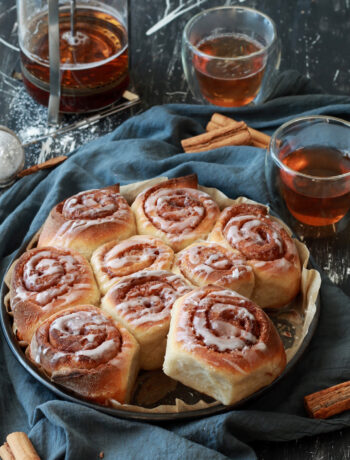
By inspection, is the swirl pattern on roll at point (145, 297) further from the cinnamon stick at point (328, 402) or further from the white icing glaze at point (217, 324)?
the cinnamon stick at point (328, 402)

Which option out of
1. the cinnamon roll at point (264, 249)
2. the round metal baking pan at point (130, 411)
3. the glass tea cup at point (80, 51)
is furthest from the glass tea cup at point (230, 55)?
the round metal baking pan at point (130, 411)

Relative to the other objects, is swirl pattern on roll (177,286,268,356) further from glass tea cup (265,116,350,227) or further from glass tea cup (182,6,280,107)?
glass tea cup (182,6,280,107)

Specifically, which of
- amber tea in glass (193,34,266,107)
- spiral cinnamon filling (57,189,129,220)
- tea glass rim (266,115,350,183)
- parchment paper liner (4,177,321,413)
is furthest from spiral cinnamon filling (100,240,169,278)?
amber tea in glass (193,34,266,107)

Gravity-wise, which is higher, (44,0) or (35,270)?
(44,0)

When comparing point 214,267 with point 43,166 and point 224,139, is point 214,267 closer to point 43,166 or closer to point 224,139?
point 224,139

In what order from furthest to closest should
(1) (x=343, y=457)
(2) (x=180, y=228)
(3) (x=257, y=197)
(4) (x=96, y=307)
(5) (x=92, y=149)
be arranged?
1. (5) (x=92, y=149)
2. (3) (x=257, y=197)
3. (2) (x=180, y=228)
4. (4) (x=96, y=307)
5. (1) (x=343, y=457)

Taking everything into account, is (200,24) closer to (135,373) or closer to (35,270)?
(35,270)

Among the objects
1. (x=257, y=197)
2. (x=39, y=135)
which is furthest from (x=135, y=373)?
(x=39, y=135)
